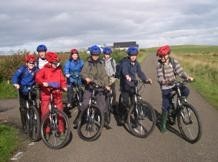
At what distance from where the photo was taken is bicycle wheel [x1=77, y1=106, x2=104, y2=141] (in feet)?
31.0

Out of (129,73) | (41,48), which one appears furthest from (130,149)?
(41,48)

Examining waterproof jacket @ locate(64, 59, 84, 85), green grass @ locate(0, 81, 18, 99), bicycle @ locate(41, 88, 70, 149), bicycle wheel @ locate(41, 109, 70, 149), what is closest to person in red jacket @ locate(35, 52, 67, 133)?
bicycle @ locate(41, 88, 70, 149)

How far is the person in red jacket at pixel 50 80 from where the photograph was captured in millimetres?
9394

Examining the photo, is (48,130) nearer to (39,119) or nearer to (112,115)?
(39,119)

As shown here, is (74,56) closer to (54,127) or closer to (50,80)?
(50,80)

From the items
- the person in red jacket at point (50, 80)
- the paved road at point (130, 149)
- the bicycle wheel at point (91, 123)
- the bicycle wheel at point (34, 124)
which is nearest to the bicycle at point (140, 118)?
the paved road at point (130, 149)

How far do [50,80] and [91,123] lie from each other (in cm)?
129

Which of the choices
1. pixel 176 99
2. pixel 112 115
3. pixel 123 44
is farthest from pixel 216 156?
pixel 123 44

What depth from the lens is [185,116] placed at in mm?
9133

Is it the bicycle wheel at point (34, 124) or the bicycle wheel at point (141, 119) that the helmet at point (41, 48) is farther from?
the bicycle wheel at point (141, 119)

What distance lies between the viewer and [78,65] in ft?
40.8

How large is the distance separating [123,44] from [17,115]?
353 feet

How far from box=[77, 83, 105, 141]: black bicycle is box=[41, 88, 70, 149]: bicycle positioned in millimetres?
594

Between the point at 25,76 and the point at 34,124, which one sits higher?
the point at 25,76
